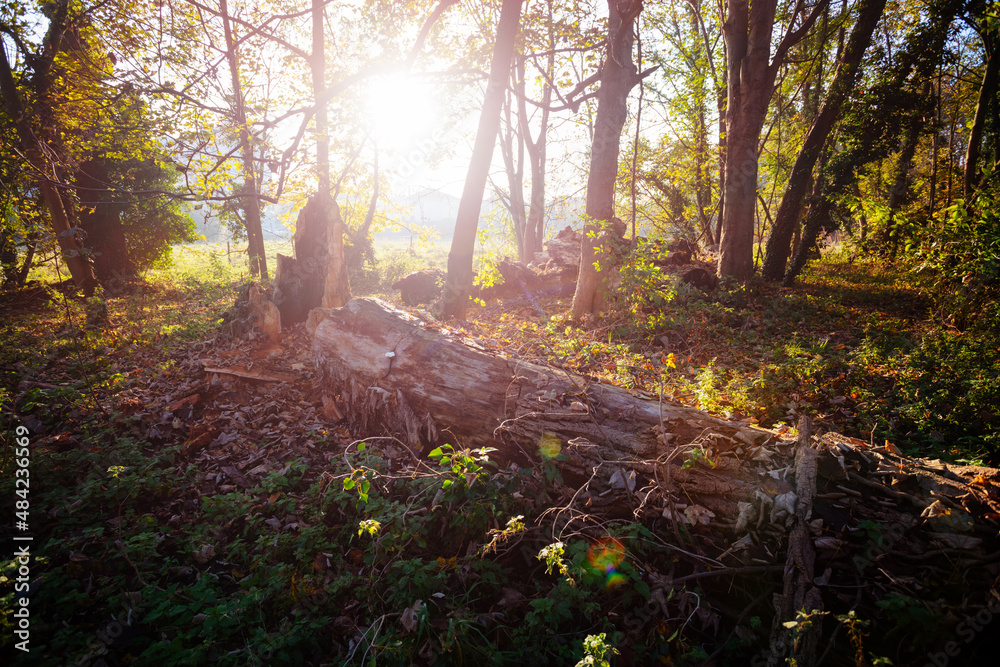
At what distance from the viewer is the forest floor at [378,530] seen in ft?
6.76

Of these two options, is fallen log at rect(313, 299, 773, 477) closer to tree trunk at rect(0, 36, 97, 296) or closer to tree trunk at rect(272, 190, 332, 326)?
tree trunk at rect(272, 190, 332, 326)

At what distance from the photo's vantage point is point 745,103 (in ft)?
28.3

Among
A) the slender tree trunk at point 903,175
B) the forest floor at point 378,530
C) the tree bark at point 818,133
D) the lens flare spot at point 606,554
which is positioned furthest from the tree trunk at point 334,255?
the slender tree trunk at point 903,175

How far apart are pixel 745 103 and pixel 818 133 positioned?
2.20 meters

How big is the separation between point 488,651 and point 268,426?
4.03m

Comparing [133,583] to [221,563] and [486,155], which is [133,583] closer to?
[221,563]

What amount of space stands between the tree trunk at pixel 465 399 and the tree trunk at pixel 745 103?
7630 mm

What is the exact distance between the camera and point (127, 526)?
10.2 ft

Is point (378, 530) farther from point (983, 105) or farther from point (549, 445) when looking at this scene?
point (983, 105)

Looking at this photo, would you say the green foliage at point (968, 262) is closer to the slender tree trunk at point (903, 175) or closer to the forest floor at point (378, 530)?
the forest floor at point (378, 530)

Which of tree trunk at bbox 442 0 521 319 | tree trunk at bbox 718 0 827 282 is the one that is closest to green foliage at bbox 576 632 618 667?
tree trunk at bbox 442 0 521 319

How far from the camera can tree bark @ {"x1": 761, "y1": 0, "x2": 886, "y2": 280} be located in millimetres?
8711

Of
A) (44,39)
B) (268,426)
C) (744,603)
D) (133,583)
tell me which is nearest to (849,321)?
(744,603)

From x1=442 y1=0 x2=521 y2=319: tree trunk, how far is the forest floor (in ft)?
10.0
